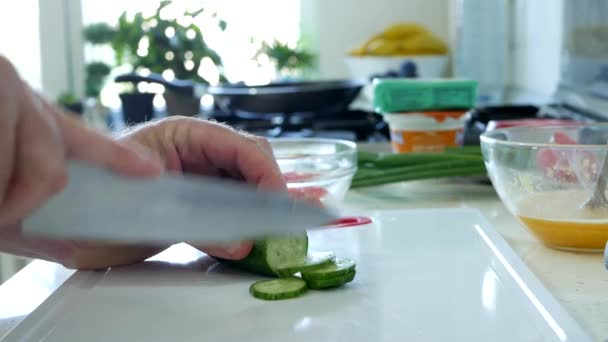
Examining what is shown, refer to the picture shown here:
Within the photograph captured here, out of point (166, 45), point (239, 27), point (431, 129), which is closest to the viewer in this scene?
point (431, 129)

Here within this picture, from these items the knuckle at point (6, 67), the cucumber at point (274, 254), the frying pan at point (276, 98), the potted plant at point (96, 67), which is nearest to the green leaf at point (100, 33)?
the potted plant at point (96, 67)

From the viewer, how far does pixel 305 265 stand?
2.20 ft

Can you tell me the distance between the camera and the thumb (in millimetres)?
387

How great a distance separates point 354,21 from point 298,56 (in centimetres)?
27

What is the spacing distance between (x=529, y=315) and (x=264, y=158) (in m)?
0.26

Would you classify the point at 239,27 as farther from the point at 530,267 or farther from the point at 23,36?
the point at 530,267

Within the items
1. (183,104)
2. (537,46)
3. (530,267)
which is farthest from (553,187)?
(537,46)

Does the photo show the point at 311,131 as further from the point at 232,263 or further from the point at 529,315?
the point at 529,315

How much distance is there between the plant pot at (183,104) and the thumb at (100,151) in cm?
142

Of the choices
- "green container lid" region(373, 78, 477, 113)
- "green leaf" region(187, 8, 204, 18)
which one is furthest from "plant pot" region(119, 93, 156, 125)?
"green leaf" region(187, 8, 204, 18)

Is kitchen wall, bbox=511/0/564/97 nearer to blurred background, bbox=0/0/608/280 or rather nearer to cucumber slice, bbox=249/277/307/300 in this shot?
blurred background, bbox=0/0/608/280

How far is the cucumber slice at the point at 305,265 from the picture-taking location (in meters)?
0.67

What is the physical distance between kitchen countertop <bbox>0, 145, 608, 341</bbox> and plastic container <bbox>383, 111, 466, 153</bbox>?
8.4 inches

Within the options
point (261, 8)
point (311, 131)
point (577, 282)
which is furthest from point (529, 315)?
point (261, 8)
